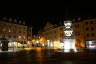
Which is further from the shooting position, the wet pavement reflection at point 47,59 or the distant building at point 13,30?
the distant building at point 13,30

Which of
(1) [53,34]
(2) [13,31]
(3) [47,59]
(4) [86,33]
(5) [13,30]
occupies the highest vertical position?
(5) [13,30]

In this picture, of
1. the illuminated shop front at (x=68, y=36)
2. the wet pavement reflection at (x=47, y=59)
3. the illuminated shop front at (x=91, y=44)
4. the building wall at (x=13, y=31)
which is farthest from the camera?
the building wall at (x=13, y=31)

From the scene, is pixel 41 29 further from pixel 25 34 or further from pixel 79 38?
pixel 79 38

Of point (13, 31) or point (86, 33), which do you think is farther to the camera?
point (13, 31)

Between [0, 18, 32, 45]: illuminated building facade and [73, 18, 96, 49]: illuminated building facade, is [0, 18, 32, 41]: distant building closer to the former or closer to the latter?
[0, 18, 32, 45]: illuminated building facade

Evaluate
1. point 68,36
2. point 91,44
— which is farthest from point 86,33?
point 68,36

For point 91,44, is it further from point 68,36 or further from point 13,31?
point 68,36

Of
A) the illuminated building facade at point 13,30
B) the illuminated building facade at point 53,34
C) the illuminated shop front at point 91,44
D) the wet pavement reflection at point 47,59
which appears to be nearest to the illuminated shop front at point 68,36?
the wet pavement reflection at point 47,59

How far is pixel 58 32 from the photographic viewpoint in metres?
112

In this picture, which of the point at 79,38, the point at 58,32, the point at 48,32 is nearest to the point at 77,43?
the point at 79,38

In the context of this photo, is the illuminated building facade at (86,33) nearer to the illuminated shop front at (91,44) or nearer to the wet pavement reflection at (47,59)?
the illuminated shop front at (91,44)

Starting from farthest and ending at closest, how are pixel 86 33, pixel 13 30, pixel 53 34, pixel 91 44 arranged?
pixel 53 34
pixel 13 30
pixel 86 33
pixel 91 44

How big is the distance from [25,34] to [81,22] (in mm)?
37508

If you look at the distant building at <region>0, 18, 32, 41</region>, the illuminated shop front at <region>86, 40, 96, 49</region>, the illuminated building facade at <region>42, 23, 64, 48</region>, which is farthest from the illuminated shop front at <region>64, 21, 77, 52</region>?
the illuminated building facade at <region>42, 23, 64, 48</region>
